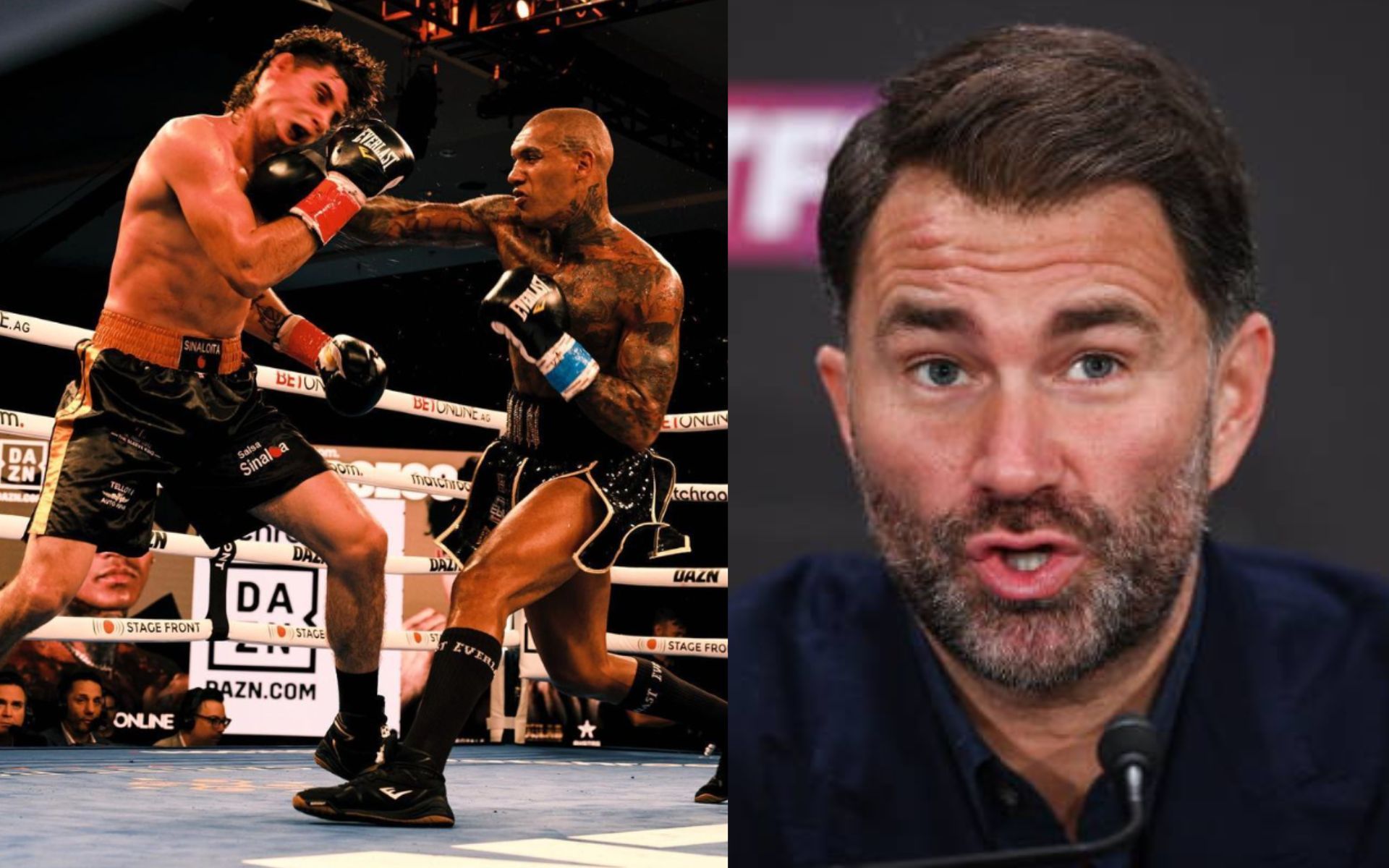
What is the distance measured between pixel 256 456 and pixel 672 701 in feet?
3.75

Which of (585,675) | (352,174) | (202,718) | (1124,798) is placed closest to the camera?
(1124,798)

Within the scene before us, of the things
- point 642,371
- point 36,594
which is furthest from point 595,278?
point 36,594

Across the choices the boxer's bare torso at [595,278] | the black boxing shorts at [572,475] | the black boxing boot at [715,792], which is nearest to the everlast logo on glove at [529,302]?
the boxer's bare torso at [595,278]

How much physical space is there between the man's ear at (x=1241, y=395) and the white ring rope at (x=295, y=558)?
2.43m

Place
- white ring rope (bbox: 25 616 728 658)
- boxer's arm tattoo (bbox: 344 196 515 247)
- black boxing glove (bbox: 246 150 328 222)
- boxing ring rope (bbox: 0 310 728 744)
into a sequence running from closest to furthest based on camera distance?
black boxing glove (bbox: 246 150 328 222) < boxer's arm tattoo (bbox: 344 196 515 247) < boxing ring rope (bbox: 0 310 728 744) < white ring rope (bbox: 25 616 728 658)

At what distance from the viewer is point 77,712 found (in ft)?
20.5

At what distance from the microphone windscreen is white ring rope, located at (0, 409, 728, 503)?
8.78ft

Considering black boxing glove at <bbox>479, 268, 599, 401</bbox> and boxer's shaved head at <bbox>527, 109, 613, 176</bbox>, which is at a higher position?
boxer's shaved head at <bbox>527, 109, 613, 176</bbox>

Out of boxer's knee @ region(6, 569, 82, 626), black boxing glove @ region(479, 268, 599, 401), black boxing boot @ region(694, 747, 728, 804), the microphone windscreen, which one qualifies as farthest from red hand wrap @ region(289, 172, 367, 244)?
the microphone windscreen

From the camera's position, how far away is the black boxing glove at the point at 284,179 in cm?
328

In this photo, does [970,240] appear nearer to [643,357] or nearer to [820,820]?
[820,820]

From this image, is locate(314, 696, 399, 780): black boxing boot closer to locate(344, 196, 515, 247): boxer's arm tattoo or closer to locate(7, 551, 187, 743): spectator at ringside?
locate(344, 196, 515, 247): boxer's arm tattoo

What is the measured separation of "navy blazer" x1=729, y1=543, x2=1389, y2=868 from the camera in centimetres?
134

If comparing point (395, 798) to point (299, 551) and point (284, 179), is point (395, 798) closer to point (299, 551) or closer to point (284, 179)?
point (284, 179)
